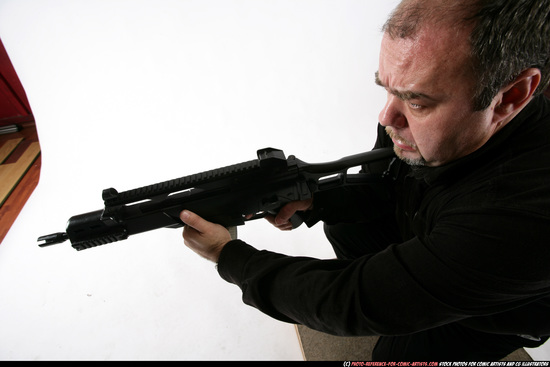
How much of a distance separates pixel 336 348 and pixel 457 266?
1.00 metres

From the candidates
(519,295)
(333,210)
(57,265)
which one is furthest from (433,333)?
(57,265)

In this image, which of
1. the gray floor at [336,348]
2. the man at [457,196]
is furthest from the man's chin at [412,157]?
the gray floor at [336,348]

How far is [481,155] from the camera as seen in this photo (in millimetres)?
751

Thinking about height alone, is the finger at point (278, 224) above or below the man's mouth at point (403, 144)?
below

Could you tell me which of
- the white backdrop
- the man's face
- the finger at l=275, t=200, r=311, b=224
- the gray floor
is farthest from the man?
the white backdrop

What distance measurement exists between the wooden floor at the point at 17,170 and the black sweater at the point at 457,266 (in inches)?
90.6

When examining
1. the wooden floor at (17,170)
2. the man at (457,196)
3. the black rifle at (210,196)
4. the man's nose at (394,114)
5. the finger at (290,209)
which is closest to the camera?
the man at (457,196)

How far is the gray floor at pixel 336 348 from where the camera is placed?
1.39 metres

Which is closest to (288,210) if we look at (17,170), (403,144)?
(403,144)

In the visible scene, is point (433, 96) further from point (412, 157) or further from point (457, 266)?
point (457, 266)

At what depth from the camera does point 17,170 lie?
258 cm

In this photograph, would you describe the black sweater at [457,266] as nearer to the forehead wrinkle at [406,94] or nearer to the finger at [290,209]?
the forehead wrinkle at [406,94]

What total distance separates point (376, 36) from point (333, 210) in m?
2.05

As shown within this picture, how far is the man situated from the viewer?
612 mm
